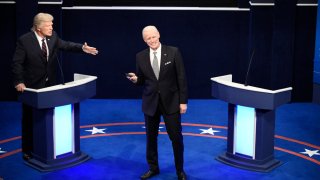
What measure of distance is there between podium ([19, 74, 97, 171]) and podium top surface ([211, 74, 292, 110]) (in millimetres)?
1714

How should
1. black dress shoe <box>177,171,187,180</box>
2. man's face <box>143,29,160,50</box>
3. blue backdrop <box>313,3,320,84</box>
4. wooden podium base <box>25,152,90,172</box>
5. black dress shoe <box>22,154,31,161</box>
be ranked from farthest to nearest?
blue backdrop <box>313,3,320,84</box>, black dress shoe <box>22,154,31,161</box>, wooden podium base <box>25,152,90,172</box>, black dress shoe <box>177,171,187,180</box>, man's face <box>143,29,160,50</box>

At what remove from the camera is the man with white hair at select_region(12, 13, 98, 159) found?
6.76 m

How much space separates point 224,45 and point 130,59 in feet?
5.92

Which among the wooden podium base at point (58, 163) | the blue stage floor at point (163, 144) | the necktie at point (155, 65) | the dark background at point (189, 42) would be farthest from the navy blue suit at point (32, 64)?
the dark background at point (189, 42)

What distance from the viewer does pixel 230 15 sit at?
34.3ft

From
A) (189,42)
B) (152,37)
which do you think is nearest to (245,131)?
(152,37)

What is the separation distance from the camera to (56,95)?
6.70 metres

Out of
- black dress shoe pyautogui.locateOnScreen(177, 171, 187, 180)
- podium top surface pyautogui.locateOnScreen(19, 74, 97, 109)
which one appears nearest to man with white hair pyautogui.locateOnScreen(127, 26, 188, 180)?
black dress shoe pyautogui.locateOnScreen(177, 171, 187, 180)

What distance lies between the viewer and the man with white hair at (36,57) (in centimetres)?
676

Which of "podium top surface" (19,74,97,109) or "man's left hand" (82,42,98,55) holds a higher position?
"man's left hand" (82,42,98,55)

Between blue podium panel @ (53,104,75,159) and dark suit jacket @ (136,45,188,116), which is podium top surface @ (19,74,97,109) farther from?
dark suit jacket @ (136,45,188,116)

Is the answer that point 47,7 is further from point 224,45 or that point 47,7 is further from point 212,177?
point 212,177

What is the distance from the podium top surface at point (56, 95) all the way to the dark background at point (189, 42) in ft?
11.2

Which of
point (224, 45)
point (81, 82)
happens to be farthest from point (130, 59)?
point (81, 82)
